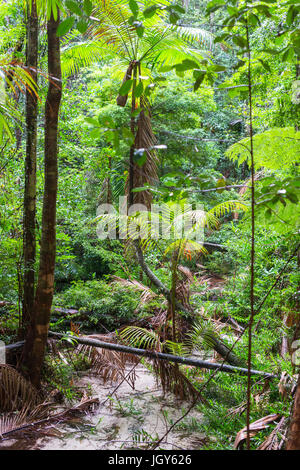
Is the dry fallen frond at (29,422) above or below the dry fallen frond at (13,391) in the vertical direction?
below

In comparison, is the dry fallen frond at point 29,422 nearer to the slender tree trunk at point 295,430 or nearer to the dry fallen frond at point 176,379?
the dry fallen frond at point 176,379

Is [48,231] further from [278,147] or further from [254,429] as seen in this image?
[254,429]

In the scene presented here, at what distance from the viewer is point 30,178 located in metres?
3.32

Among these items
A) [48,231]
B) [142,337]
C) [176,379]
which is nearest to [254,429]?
[176,379]

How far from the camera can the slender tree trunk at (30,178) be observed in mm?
3293

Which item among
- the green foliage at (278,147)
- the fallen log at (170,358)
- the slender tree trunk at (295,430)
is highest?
the green foliage at (278,147)

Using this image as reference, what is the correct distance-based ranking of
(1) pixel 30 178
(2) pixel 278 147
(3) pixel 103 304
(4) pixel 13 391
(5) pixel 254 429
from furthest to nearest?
1. (3) pixel 103 304
2. (1) pixel 30 178
3. (4) pixel 13 391
4. (2) pixel 278 147
5. (5) pixel 254 429

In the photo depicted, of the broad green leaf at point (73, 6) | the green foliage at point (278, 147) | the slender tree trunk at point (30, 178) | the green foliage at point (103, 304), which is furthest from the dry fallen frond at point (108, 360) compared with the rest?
the broad green leaf at point (73, 6)

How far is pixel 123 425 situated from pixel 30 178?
7.53ft

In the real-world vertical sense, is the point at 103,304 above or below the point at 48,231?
below

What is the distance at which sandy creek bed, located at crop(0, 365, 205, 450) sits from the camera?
8.38 feet

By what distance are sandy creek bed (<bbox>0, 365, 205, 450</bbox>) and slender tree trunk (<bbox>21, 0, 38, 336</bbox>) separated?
1.02 metres

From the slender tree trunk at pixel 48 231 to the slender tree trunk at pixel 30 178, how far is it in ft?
1.11
